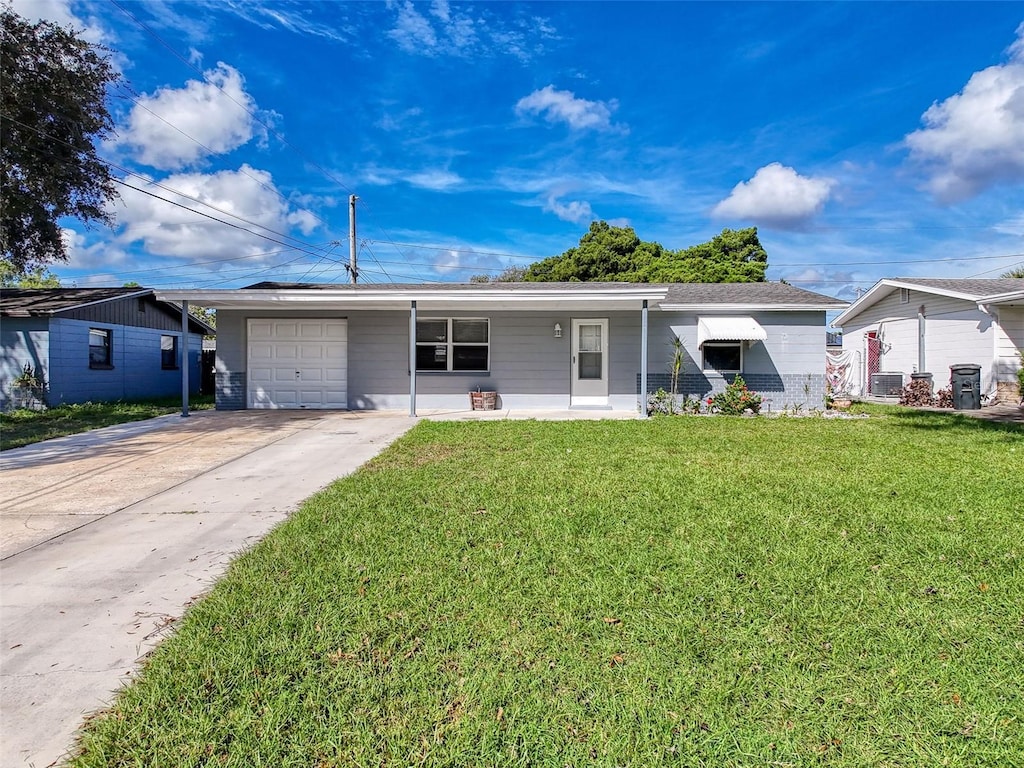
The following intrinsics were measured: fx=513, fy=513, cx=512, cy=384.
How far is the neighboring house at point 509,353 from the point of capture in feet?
40.1

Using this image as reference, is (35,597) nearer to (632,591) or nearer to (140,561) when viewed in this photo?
(140,561)

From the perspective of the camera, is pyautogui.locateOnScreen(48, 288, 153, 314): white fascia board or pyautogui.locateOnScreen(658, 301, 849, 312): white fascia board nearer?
pyautogui.locateOnScreen(658, 301, 849, 312): white fascia board

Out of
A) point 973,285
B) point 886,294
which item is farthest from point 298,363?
point 973,285

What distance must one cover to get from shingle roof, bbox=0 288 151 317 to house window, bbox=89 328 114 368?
963 mm

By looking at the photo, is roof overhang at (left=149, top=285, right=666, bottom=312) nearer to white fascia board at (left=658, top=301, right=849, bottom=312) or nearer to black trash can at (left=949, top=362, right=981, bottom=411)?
white fascia board at (left=658, top=301, right=849, bottom=312)

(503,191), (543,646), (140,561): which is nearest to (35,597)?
(140,561)

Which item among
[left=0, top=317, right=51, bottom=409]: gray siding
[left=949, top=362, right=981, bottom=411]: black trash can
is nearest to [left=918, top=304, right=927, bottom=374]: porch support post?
[left=949, top=362, right=981, bottom=411]: black trash can

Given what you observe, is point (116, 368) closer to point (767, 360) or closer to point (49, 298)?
point (49, 298)

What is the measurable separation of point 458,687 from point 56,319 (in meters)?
16.6

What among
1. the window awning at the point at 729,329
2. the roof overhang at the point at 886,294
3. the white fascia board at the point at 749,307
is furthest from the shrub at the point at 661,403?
the roof overhang at the point at 886,294

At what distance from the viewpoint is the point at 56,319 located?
44.3 ft

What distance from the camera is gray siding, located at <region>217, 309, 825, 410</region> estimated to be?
40.2 ft

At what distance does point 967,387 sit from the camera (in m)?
12.6

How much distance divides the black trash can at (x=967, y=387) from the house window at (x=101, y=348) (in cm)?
2314
